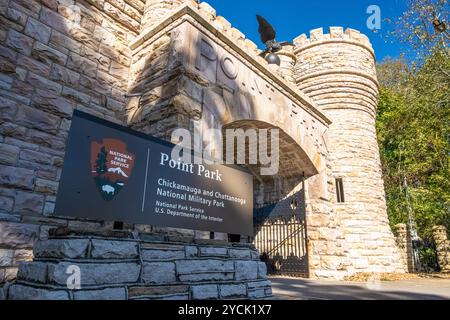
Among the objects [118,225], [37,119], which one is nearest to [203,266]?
[118,225]

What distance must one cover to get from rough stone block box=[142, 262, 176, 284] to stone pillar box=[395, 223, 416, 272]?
14660mm

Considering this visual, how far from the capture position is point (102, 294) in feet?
7.49

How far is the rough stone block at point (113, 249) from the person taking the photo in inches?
93.7

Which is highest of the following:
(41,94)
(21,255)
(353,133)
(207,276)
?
(353,133)

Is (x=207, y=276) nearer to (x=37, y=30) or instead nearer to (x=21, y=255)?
(x=21, y=255)

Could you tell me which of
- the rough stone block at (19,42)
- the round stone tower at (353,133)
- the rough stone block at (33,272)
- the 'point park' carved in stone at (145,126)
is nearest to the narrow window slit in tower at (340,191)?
the round stone tower at (353,133)

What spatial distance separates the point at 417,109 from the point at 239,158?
8.81 m

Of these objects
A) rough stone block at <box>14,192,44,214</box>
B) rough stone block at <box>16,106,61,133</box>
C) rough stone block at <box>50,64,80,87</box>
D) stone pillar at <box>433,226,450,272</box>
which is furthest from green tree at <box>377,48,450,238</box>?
rough stone block at <box>14,192,44,214</box>

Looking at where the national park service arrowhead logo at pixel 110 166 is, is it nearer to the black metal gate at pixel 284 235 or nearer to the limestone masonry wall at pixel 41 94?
the limestone masonry wall at pixel 41 94

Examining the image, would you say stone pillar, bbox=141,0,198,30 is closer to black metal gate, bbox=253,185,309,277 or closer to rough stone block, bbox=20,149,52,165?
rough stone block, bbox=20,149,52,165

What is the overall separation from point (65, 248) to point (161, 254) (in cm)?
86

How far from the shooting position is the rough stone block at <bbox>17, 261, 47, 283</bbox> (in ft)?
7.47
